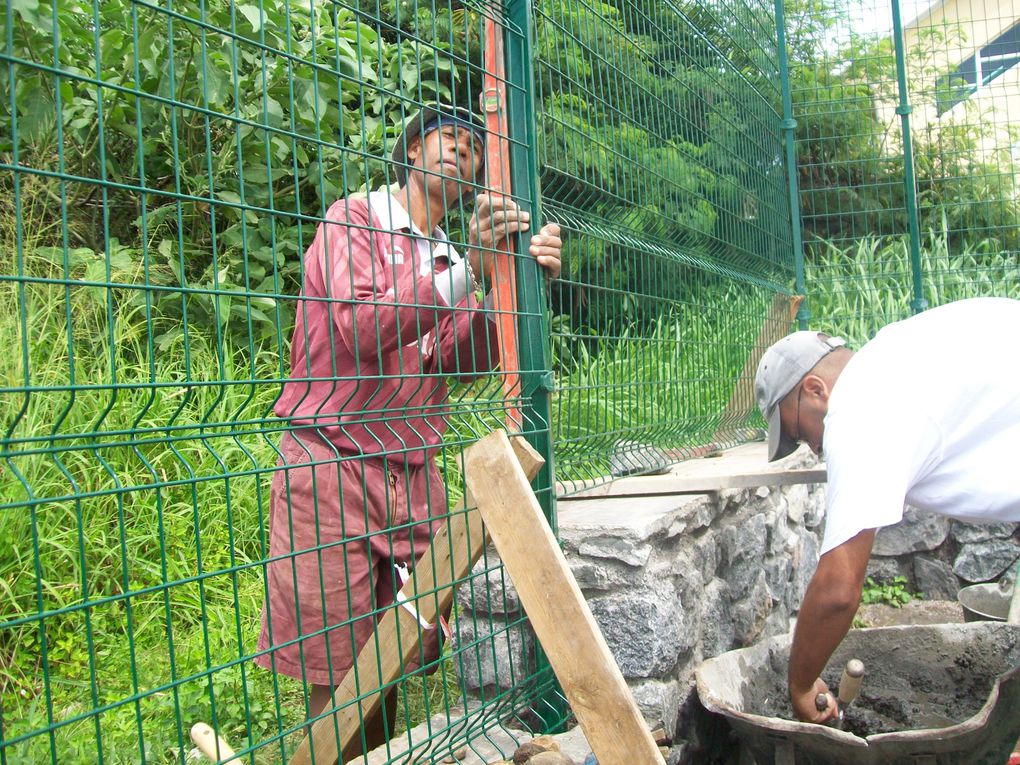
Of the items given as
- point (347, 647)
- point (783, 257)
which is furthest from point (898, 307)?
point (347, 647)

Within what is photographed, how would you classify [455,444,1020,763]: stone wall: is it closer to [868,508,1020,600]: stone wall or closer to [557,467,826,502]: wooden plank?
[557,467,826,502]: wooden plank

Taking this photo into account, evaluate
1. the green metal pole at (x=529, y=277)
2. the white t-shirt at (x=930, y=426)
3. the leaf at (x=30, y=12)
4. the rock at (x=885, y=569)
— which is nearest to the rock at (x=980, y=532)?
the rock at (x=885, y=569)

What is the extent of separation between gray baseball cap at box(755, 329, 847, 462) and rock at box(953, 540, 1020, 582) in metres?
3.15

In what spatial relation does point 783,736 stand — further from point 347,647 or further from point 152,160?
point 152,160

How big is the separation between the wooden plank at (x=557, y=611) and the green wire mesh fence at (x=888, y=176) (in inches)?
207

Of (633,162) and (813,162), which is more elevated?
(813,162)

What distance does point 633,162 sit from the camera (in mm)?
3809

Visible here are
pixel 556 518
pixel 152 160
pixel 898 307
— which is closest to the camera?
pixel 556 518

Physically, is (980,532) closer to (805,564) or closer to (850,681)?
(805,564)

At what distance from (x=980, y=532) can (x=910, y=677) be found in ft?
8.97

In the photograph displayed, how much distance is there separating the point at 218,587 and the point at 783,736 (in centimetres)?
237

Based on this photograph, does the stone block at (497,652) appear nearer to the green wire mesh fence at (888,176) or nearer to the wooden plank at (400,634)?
the wooden plank at (400,634)

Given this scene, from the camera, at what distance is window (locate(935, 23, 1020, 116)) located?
741 centimetres

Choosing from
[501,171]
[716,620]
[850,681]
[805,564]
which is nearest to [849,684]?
[850,681]
